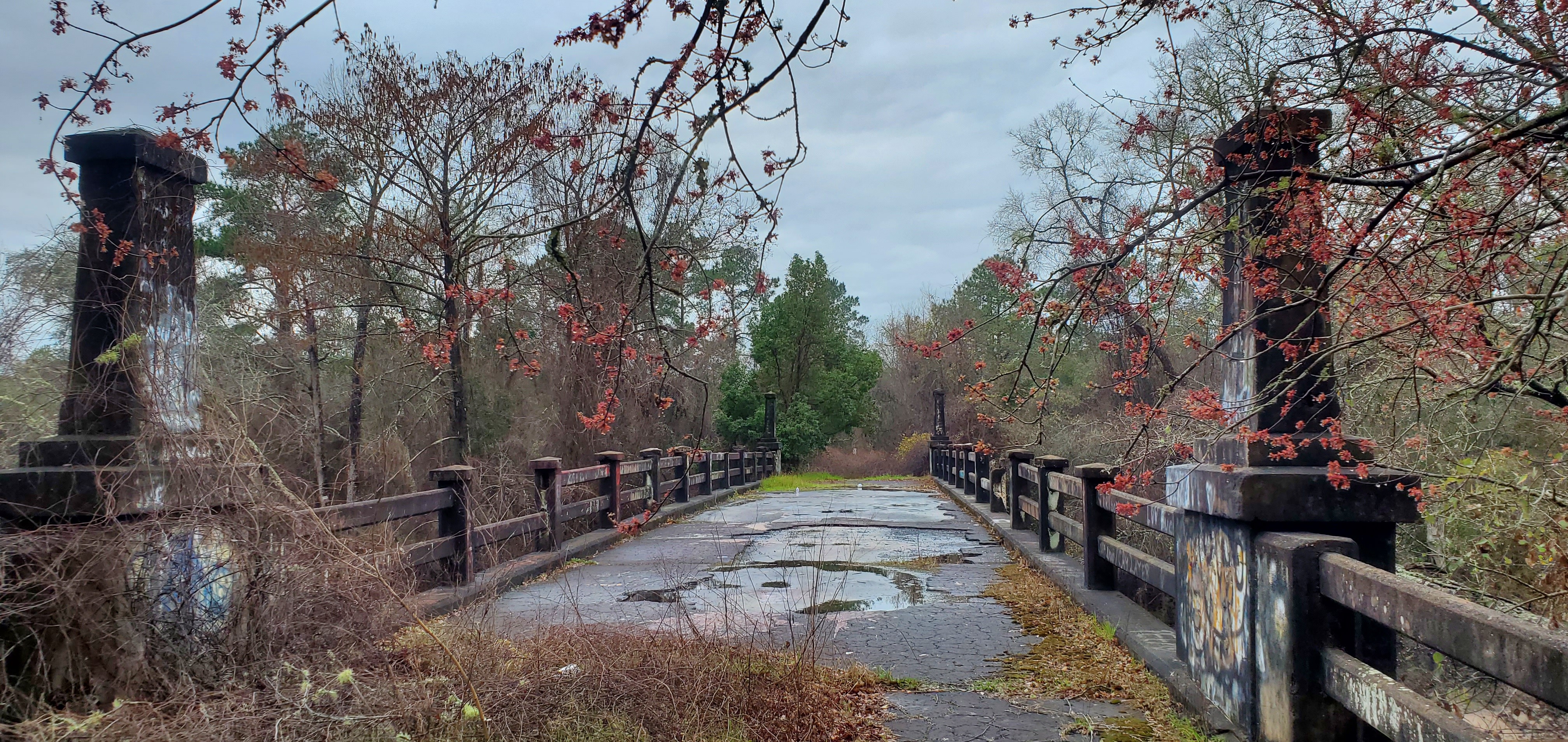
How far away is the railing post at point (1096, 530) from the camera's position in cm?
738

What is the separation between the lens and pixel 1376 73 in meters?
4.40

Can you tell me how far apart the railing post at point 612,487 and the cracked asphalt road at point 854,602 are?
1.59 ft

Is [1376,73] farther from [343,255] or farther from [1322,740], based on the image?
[343,255]

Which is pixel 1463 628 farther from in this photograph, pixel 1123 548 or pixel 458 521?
pixel 458 521

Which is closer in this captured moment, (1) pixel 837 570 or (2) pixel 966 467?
(1) pixel 837 570

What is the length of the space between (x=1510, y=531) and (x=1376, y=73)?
2834 millimetres

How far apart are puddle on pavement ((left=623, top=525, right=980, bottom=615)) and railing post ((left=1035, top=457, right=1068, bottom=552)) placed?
3.32 ft

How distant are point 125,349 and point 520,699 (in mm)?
2503

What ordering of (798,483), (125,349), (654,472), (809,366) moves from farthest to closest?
1. (809,366)
2. (798,483)
3. (654,472)
4. (125,349)

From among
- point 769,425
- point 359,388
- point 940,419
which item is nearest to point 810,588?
point 359,388

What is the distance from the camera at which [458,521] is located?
779cm

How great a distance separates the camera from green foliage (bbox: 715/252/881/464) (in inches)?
1487

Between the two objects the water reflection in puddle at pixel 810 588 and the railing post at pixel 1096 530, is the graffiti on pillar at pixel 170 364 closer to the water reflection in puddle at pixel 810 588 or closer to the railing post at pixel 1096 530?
the water reflection in puddle at pixel 810 588

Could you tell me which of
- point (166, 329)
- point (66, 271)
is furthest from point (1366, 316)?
point (66, 271)
